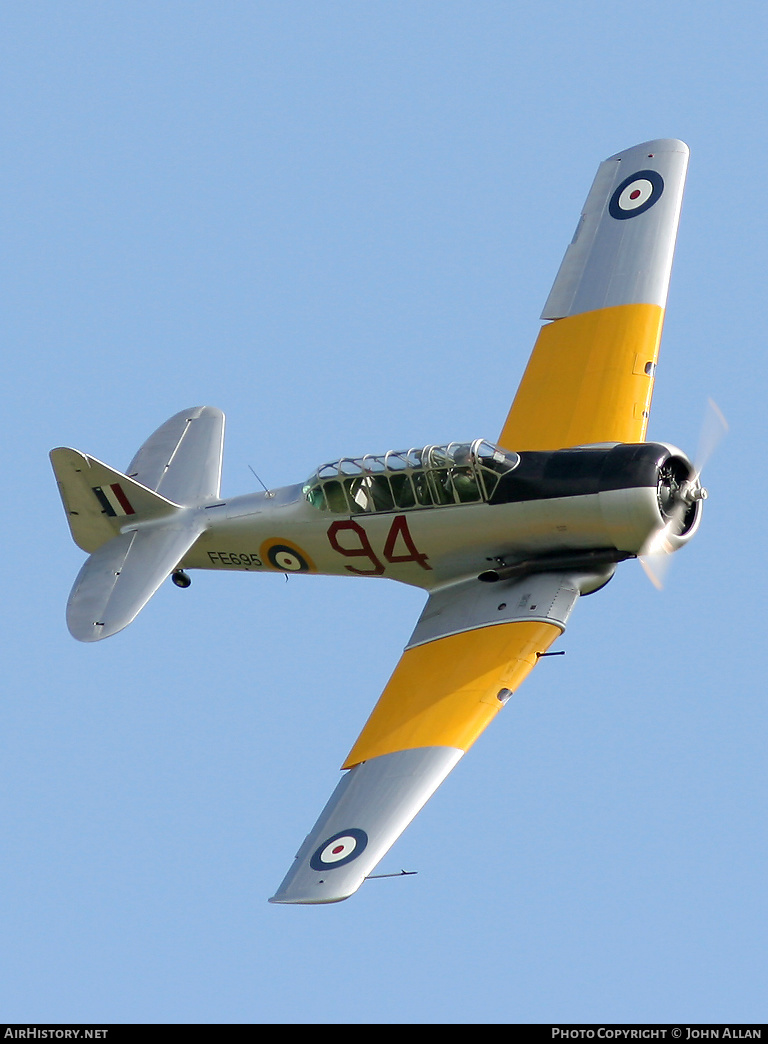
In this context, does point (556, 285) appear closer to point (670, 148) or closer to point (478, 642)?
point (670, 148)

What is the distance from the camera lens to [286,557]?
1753 cm

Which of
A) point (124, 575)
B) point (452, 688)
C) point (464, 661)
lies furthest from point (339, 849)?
point (124, 575)

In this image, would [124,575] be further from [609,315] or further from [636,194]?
[636,194]

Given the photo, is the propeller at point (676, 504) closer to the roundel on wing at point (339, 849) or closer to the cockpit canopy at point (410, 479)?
the cockpit canopy at point (410, 479)

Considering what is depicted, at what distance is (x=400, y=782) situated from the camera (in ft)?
48.3

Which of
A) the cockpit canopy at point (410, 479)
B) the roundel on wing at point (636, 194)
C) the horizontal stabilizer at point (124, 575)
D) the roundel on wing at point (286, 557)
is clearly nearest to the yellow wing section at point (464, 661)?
the cockpit canopy at point (410, 479)

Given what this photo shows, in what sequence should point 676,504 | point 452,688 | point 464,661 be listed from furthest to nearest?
point 676,504, point 464,661, point 452,688

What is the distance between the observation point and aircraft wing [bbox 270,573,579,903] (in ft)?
46.4

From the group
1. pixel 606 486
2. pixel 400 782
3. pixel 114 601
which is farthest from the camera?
pixel 114 601

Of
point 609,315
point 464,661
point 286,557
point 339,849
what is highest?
point 609,315

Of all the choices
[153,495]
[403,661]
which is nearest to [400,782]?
[403,661]

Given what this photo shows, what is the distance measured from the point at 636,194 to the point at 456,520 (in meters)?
5.19
